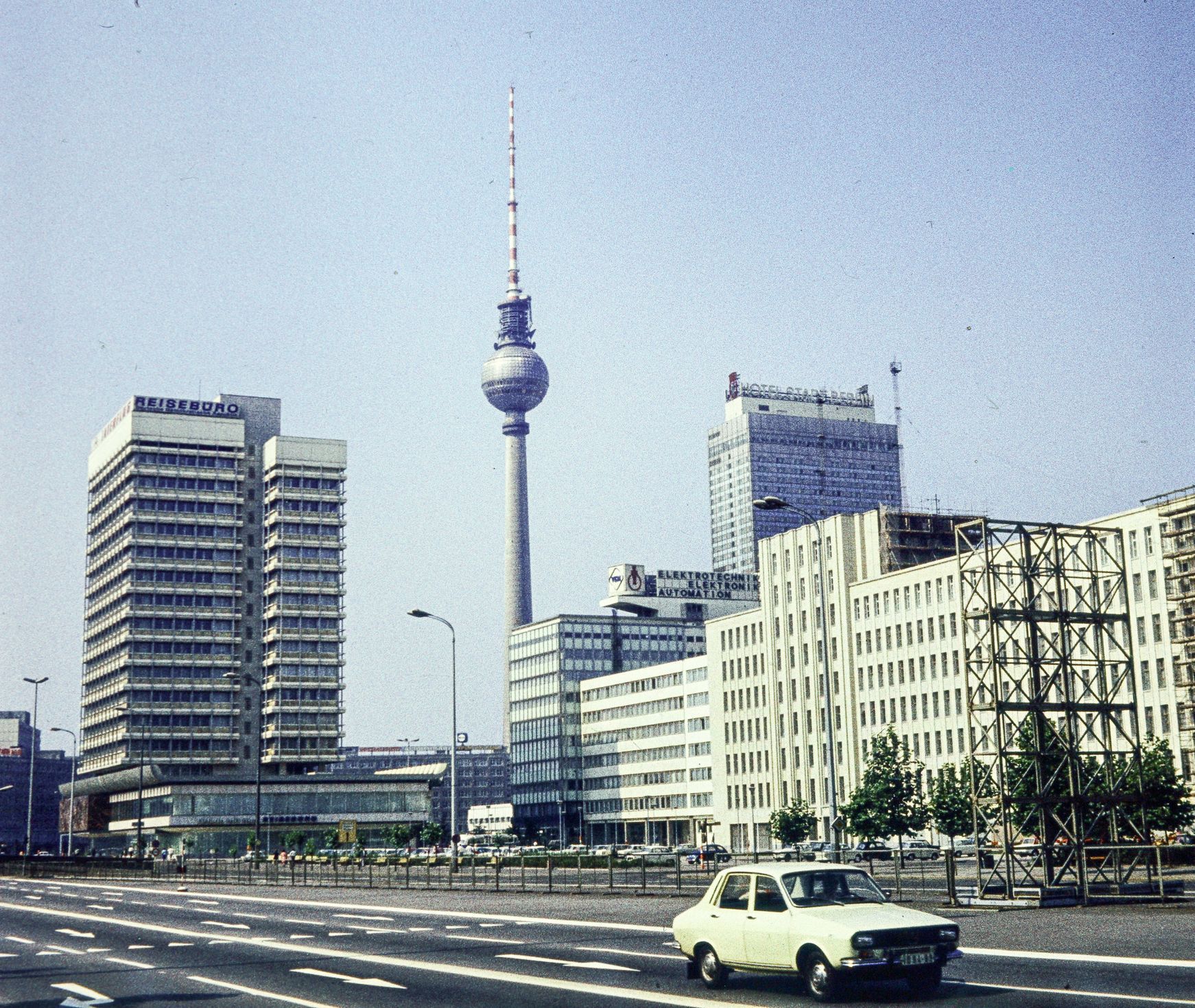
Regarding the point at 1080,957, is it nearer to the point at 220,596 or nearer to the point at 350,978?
the point at 350,978

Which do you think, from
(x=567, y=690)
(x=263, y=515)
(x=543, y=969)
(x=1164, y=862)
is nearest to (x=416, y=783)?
(x=567, y=690)

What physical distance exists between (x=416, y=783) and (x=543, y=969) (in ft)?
515

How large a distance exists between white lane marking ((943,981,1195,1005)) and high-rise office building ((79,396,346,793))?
167 meters

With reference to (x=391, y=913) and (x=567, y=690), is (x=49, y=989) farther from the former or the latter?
(x=567, y=690)

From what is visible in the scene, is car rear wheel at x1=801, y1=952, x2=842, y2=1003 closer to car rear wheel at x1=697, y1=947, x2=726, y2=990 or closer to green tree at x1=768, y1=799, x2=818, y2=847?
car rear wheel at x1=697, y1=947, x2=726, y2=990

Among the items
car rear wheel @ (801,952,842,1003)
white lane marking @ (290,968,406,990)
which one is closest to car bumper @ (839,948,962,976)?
car rear wheel @ (801,952,842,1003)

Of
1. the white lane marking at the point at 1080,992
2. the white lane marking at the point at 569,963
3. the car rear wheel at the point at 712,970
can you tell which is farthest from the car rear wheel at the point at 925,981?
the white lane marking at the point at 569,963

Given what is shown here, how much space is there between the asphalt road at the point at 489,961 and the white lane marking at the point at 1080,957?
0.05 m

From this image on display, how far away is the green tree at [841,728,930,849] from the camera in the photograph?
95.1 metres

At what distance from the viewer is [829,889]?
65.3ft

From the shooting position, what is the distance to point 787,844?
11744 cm

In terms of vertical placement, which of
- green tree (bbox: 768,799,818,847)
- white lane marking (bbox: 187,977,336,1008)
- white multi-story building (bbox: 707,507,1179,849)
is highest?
white multi-story building (bbox: 707,507,1179,849)

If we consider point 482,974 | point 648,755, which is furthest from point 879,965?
point 648,755

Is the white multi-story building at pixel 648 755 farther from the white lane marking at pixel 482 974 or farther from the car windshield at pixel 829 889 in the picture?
the car windshield at pixel 829 889
